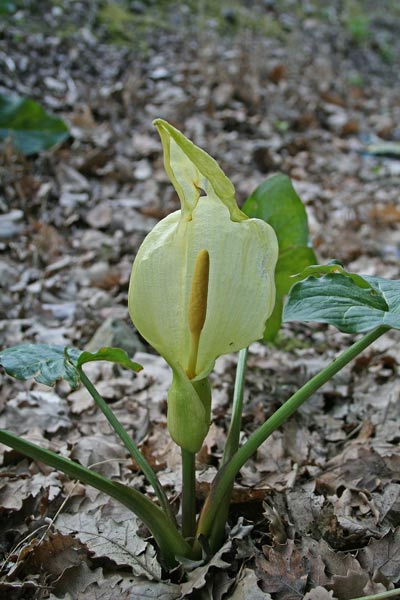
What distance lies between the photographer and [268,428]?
1.31 metres

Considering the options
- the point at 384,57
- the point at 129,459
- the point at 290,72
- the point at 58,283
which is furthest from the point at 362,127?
the point at 129,459

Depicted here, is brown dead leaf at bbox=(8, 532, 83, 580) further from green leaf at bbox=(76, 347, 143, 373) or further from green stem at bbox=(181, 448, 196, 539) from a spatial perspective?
green leaf at bbox=(76, 347, 143, 373)

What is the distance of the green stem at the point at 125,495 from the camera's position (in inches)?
47.2

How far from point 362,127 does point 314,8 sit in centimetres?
281

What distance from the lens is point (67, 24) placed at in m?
5.31

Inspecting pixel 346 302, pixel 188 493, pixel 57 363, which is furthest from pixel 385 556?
pixel 57 363

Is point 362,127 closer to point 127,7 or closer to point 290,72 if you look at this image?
point 290,72

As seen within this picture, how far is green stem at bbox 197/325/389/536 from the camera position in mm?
1269

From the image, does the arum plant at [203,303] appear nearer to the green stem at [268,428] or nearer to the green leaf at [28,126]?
the green stem at [268,428]

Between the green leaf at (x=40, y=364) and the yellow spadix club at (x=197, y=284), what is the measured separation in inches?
7.8

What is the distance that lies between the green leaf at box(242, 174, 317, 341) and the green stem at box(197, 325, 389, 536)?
598 millimetres

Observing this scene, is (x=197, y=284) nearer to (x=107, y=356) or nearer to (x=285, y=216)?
(x=107, y=356)

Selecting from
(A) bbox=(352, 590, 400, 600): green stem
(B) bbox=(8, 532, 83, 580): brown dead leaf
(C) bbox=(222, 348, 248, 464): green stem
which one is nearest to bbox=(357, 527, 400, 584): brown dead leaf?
(A) bbox=(352, 590, 400, 600): green stem

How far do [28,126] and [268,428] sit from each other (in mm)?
3000
